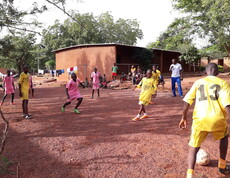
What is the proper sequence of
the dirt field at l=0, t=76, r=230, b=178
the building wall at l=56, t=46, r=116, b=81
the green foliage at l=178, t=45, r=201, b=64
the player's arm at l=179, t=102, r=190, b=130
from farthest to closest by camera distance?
the green foliage at l=178, t=45, r=201, b=64, the building wall at l=56, t=46, r=116, b=81, the dirt field at l=0, t=76, r=230, b=178, the player's arm at l=179, t=102, r=190, b=130

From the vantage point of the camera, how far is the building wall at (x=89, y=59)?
1845 centimetres

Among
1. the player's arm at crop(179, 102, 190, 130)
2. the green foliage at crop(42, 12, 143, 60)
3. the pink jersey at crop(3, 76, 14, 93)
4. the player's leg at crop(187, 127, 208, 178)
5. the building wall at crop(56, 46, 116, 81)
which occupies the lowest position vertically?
the player's leg at crop(187, 127, 208, 178)

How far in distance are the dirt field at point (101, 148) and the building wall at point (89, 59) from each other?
1315 centimetres

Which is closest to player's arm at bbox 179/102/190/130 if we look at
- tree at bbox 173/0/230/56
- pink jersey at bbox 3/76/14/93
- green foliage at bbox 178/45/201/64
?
pink jersey at bbox 3/76/14/93

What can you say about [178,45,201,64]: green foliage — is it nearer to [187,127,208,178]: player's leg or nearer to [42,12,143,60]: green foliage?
[42,12,143,60]: green foliage

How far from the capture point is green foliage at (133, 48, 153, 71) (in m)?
19.5

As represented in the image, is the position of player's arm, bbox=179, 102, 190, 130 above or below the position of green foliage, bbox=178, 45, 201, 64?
below

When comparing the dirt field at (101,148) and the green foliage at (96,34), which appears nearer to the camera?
the dirt field at (101,148)

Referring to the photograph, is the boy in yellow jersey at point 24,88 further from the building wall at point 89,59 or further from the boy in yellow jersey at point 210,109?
the building wall at point 89,59

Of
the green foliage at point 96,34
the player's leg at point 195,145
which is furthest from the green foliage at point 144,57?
the player's leg at point 195,145

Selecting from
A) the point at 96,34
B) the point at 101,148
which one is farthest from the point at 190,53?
the point at 101,148

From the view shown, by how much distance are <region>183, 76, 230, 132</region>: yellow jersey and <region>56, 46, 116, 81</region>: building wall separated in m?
15.9

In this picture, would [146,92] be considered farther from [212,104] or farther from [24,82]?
[24,82]

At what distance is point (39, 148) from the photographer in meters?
3.69
